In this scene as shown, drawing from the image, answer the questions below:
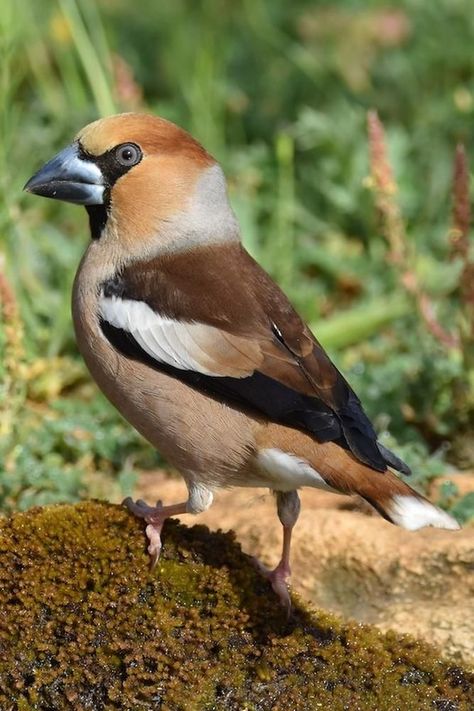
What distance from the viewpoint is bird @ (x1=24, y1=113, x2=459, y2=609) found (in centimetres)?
358

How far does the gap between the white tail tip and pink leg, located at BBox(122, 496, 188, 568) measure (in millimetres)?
749

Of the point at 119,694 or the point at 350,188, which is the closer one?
the point at 119,694

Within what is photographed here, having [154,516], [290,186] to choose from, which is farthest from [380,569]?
[290,186]

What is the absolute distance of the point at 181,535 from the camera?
149 inches

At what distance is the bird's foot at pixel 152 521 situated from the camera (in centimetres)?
361

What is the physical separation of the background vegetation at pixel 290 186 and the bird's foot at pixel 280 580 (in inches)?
41.0

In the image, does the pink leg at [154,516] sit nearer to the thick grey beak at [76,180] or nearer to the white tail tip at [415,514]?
the white tail tip at [415,514]

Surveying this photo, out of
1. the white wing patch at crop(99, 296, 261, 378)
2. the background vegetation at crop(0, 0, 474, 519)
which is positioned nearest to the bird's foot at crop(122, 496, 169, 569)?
the white wing patch at crop(99, 296, 261, 378)

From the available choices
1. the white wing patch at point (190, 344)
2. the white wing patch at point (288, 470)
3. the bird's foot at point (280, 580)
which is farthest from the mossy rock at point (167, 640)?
the white wing patch at point (190, 344)

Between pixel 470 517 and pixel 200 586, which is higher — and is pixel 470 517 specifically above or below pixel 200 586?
below

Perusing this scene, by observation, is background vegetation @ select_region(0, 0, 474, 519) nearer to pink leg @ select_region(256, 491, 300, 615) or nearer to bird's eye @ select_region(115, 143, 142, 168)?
bird's eye @ select_region(115, 143, 142, 168)

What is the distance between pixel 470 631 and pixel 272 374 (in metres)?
1.04

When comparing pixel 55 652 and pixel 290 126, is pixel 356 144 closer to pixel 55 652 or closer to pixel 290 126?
pixel 290 126

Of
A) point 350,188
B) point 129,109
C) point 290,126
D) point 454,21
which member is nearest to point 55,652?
point 129,109
